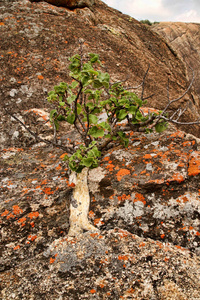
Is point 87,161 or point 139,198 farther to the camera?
point 139,198

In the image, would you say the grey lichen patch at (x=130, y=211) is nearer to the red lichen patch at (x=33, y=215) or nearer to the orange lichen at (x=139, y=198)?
the orange lichen at (x=139, y=198)

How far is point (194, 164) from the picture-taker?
307 centimetres

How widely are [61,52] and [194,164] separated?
239 inches

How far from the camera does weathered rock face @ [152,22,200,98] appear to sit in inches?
1109

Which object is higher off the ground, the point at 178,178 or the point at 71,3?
the point at 71,3

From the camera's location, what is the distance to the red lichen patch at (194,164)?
294cm

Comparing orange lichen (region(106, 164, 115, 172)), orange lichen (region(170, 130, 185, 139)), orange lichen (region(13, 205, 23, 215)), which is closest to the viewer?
orange lichen (region(13, 205, 23, 215))

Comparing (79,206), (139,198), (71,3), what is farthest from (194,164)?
(71,3)

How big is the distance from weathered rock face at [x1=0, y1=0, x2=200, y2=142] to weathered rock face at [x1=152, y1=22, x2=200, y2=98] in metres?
21.0

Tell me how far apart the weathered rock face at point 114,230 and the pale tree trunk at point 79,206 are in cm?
8

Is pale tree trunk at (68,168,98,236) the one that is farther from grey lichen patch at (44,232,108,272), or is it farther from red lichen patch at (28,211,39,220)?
red lichen patch at (28,211,39,220)

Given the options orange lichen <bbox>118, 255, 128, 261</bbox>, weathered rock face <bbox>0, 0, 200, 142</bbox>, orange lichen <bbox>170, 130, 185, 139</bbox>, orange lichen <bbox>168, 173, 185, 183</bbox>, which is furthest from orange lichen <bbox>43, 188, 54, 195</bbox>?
orange lichen <bbox>170, 130, 185, 139</bbox>

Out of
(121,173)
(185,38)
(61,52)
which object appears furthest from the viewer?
(185,38)

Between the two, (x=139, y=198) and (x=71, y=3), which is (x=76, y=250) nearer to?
(x=139, y=198)
